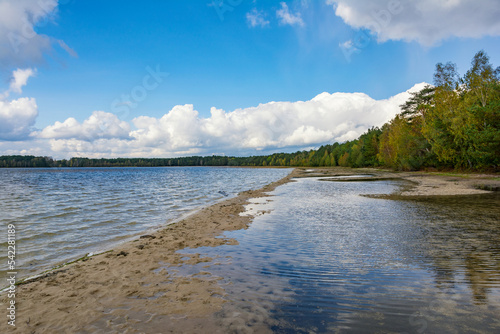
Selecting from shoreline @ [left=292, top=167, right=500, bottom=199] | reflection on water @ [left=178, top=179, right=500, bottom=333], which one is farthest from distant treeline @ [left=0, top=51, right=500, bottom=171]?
reflection on water @ [left=178, top=179, right=500, bottom=333]

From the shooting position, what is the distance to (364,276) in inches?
254

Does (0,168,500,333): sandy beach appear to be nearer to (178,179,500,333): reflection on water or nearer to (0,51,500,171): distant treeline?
(178,179,500,333): reflection on water

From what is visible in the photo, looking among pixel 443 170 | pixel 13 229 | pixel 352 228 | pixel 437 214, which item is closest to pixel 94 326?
pixel 352 228

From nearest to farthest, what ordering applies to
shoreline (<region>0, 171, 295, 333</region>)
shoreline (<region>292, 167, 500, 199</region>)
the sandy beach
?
the sandy beach → shoreline (<region>0, 171, 295, 333</region>) → shoreline (<region>292, 167, 500, 199</region>)

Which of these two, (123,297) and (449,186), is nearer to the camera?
(123,297)

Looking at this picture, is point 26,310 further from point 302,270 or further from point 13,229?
point 13,229

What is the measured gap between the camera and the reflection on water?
14.5 feet

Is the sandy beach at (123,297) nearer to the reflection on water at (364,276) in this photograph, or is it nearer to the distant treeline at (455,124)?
the reflection on water at (364,276)

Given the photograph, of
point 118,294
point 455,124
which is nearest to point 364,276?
point 118,294

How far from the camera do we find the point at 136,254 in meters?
9.24

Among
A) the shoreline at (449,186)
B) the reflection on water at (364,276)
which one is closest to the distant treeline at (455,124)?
the shoreline at (449,186)

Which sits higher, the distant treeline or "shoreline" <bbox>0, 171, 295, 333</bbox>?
the distant treeline

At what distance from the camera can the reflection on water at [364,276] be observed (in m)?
4.43

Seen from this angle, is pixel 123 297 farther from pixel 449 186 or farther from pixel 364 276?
pixel 449 186
